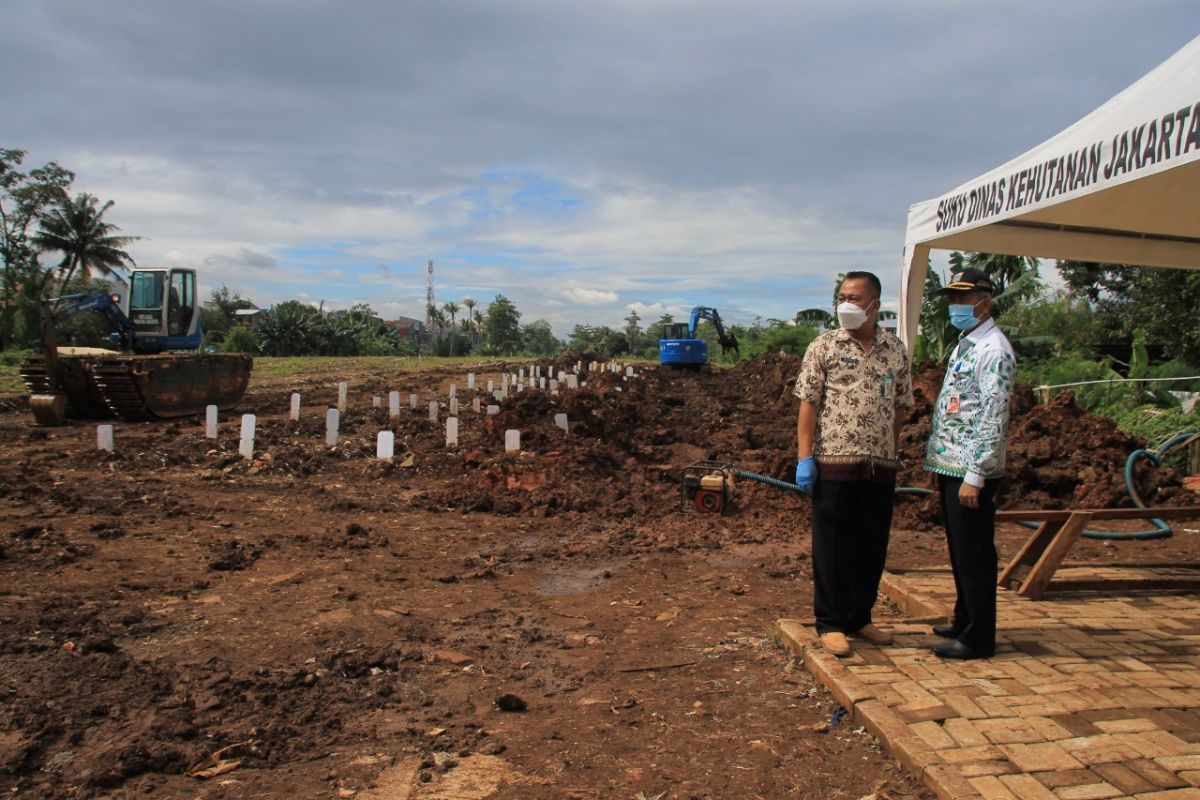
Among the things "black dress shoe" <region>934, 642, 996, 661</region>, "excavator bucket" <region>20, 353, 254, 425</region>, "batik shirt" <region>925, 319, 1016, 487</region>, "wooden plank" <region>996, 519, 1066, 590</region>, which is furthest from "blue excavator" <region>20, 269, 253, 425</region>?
"black dress shoe" <region>934, 642, 996, 661</region>

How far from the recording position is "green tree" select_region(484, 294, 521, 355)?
7288cm

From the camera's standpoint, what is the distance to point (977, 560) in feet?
11.9

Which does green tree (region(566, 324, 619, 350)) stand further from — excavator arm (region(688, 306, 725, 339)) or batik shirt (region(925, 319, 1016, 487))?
batik shirt (region(925, 319, 1016, 487))

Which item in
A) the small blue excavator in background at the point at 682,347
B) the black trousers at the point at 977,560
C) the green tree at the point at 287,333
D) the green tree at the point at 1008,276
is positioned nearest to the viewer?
the black trousers at the point at 977,560

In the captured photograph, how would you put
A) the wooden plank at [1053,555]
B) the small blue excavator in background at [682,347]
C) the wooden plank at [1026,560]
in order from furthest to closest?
the small blue excavator in background at [682,347] < the wooden plank at [1026,560] < the wooden plank at [1053,555]

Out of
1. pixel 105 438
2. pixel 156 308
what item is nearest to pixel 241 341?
pixel 156 308

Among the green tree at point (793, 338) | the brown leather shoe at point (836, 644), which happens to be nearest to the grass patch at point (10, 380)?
the brown leather shoe at point (836, 644)

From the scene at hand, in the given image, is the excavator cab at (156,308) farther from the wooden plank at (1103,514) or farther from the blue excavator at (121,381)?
the wooden plank at (1103,514)

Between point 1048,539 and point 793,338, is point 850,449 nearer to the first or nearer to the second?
point 1048,539

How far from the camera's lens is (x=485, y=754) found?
3127 millimetres

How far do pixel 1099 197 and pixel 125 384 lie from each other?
13.4 metres

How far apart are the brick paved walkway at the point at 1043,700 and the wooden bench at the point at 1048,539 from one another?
0.54 feet

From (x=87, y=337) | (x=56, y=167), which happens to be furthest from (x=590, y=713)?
(x=56, y=167)

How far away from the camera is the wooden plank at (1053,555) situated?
14.8 ft
